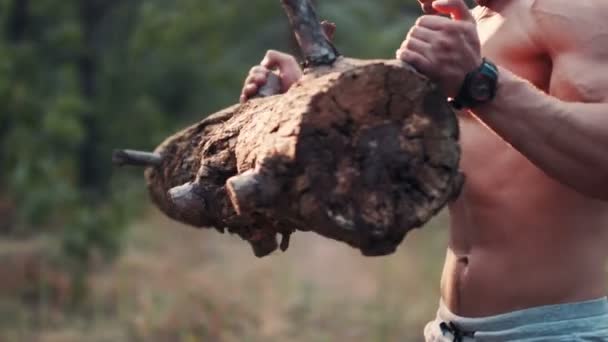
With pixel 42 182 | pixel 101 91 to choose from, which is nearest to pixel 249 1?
pixel 101 91

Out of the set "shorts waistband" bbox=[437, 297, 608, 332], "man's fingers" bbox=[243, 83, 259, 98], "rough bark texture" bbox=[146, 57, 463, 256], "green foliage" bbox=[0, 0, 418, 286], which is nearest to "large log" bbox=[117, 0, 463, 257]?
"rough bark texture" bbox=[146, 57, 463, 256]

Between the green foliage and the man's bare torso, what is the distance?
304 inches

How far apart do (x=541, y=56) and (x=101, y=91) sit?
9.92 metres

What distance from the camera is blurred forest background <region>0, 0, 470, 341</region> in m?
7.57

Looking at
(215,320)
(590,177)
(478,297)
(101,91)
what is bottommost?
(101,91)

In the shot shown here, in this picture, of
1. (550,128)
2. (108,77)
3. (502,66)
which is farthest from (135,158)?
(108,77)

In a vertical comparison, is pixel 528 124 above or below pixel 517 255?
above

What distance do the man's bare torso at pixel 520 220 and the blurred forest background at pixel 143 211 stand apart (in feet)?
14.3

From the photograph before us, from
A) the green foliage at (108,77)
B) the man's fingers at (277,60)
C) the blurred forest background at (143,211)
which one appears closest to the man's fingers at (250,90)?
the man's fingers at (277,60)

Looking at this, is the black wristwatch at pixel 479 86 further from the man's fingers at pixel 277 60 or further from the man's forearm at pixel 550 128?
the man's fingers at pixel 277 60

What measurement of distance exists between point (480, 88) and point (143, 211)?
9.06 metres

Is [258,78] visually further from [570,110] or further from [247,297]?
[247,297]

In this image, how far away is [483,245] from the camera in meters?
2.48

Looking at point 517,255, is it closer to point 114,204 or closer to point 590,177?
point 590,177
